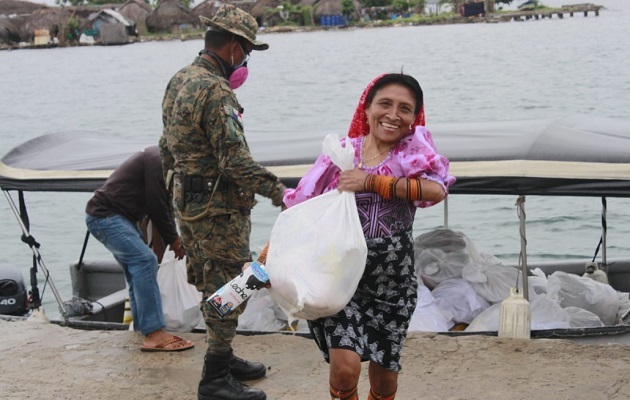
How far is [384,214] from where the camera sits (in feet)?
13.3

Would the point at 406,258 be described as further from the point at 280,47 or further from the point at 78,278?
the point at 280,47

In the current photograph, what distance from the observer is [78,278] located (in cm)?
869

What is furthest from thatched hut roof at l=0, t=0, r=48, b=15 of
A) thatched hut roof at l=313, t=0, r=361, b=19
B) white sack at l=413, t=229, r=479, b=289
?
white sack at l=413, t=229, r=479, b=289

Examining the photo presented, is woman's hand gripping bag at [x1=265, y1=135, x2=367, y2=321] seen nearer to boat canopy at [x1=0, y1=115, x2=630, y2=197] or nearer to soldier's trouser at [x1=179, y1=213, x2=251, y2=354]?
soldier's trouser at [x1=179, y1=213, x2=251, y2=354]

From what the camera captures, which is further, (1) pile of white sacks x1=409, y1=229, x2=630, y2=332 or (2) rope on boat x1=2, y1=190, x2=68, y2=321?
(2) rope on boat x1=2, y1=190, x2=68, y2=321

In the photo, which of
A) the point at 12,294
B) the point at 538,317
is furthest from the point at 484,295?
the point at 12,294

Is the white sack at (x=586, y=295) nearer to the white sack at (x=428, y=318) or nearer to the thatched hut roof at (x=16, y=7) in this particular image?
the white sack at (x=428, y=318)

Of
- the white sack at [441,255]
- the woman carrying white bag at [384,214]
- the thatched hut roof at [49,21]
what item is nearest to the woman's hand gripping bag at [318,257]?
the woman carrying white bag at [384,214]

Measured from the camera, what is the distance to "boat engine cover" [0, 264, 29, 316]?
811 centimetres

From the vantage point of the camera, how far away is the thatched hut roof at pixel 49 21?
109 meters

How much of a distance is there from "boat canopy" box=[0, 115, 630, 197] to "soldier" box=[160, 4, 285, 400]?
135 cm

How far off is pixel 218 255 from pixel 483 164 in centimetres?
192

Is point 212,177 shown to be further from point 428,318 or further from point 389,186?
point 428,318

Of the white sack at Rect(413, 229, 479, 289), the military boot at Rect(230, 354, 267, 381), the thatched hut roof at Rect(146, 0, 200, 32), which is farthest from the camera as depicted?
the thatched hut roof at Rect(146, 0, 200, 32)
